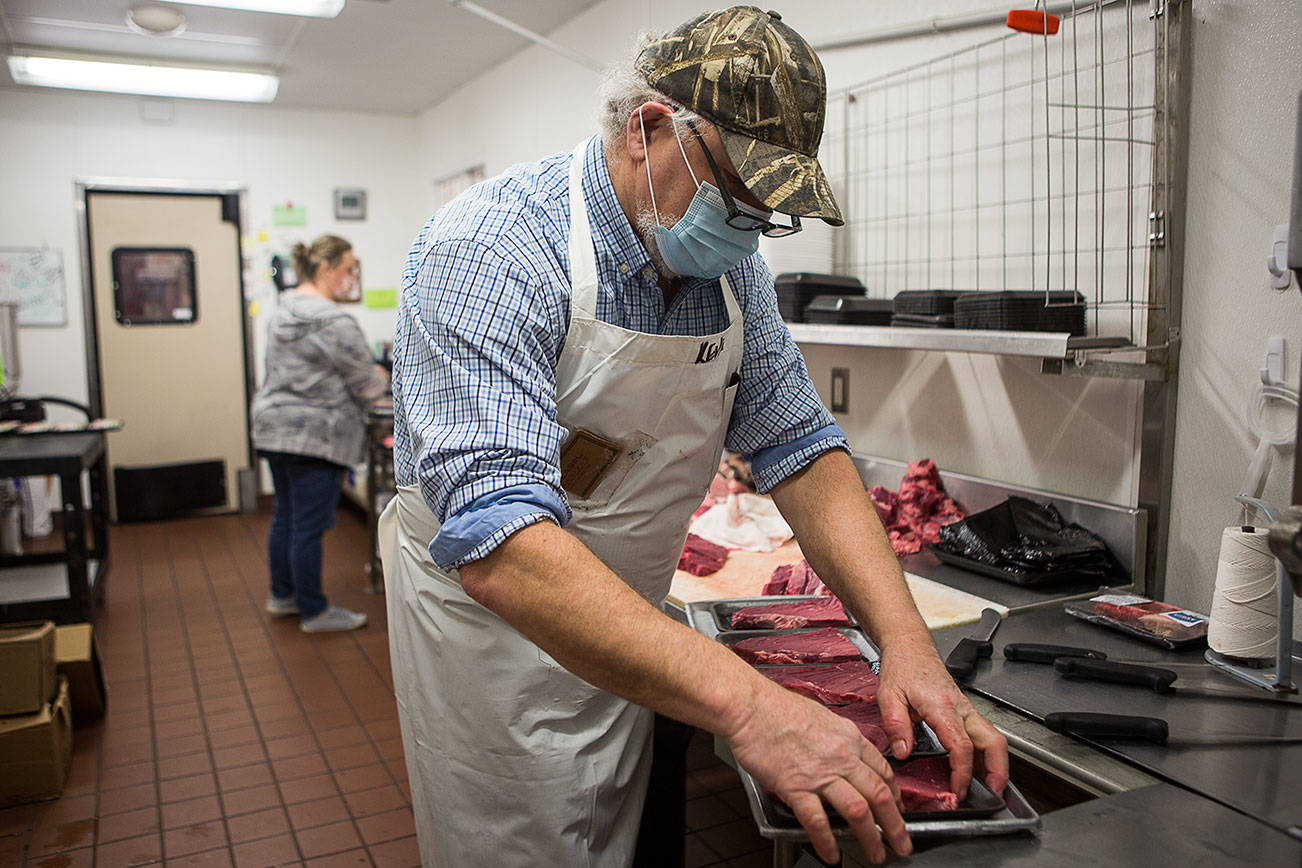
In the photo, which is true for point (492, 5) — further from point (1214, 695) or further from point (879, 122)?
point (1214, 695)

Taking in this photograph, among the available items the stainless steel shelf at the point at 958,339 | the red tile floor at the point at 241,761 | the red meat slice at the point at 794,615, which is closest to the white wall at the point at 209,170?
the red tile floor at the point at 241,761

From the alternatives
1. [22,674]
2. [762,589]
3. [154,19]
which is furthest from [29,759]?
[154,19]

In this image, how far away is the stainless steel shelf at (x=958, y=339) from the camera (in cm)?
180

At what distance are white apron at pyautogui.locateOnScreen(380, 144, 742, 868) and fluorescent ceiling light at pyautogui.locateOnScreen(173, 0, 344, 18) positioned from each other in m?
3.39

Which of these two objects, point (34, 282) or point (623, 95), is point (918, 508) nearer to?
point (623, 95)

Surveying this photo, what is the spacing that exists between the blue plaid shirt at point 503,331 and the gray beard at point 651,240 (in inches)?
0.5

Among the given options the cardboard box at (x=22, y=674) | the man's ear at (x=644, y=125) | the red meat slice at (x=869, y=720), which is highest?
the man's ear at (x=644, y=125)

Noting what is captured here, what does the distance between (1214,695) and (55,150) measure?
6.67m

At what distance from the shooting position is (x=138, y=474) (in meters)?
6.21

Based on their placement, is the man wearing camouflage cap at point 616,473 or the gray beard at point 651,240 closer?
the man wearing camouflage cap at point 616,473

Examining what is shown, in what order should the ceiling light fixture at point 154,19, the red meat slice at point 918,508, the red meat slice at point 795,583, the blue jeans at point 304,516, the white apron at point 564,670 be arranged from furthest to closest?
1. the ceiling light fixture at point 154,19
2. the blue jeans at point 304,516
3. the red meat slice at point 918,508
4. the red meat slice at point 795,583
5. the white apron at point 564,670

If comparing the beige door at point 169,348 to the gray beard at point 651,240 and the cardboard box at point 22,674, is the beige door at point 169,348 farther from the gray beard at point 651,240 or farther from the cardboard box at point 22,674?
the gray beard at point 651,240

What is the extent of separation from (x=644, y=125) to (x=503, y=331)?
0.34 metres

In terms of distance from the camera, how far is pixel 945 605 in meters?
1.88
